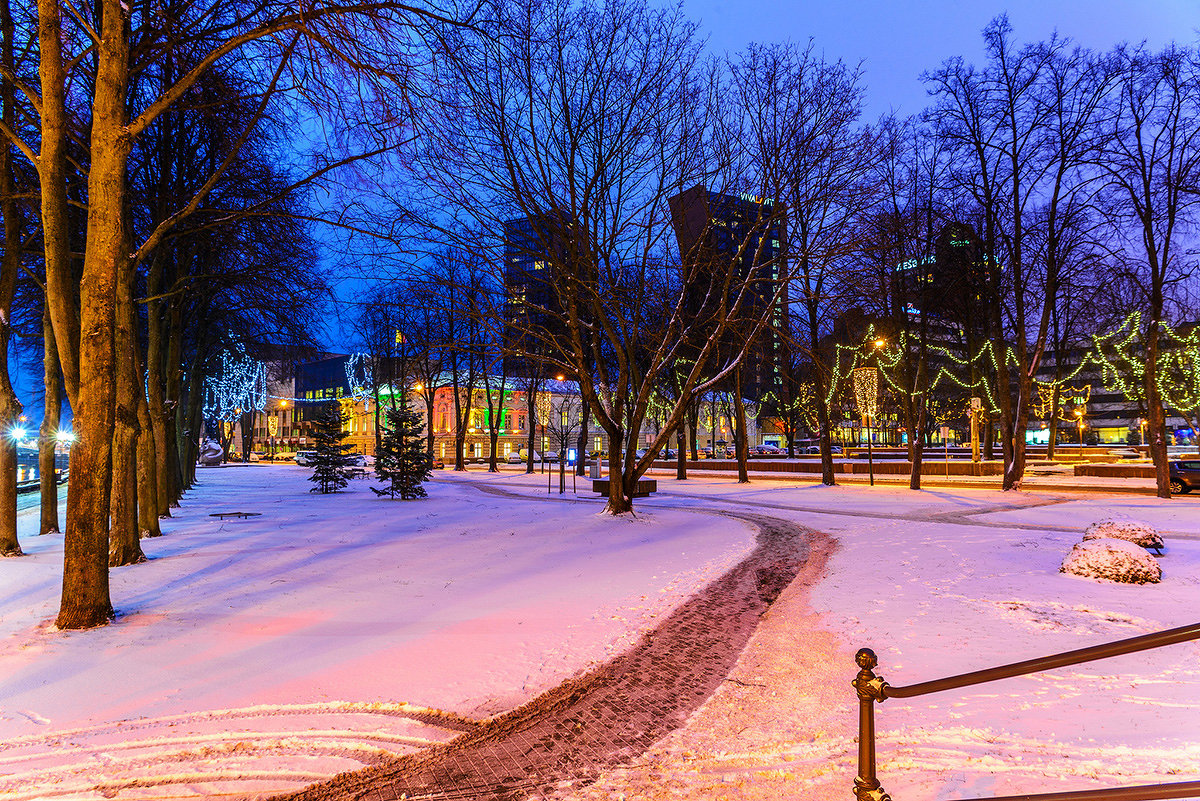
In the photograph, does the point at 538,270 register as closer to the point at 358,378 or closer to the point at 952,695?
the point at 952,695

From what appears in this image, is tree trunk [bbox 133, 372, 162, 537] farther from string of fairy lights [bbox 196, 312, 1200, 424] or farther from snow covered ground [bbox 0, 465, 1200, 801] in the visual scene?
string of fairy lights [bbox 196, 312, 1200, 424]

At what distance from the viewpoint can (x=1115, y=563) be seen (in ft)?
30.4

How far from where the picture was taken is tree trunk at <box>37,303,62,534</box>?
42.9ft

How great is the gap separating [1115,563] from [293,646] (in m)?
10.5

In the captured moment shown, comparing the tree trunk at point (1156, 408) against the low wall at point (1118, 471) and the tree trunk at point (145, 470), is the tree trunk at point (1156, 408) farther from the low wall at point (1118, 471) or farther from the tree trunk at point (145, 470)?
the tree trunk at point (145, 470)

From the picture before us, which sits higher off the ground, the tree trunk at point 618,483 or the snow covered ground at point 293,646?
the tree trunk at point 618,483

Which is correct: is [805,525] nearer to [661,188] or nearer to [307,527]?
[661,188]

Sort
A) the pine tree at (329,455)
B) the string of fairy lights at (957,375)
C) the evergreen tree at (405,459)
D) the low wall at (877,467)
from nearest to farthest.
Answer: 1. the evergreen tree at (405,459)
2. the pine tree at (329,455)
3. the string of fairy lights at (957,375)
4. the low wall at (877,467)

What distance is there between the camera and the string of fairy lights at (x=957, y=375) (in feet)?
102

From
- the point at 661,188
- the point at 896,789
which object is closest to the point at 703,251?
the point at 661,188

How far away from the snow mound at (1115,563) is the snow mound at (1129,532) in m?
0.93

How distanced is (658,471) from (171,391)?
31.8m

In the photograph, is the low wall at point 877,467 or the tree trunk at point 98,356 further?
the low wall at point 877,467

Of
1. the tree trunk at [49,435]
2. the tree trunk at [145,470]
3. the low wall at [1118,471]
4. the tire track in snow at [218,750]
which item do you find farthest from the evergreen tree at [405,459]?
the low wall at [1118,471]
